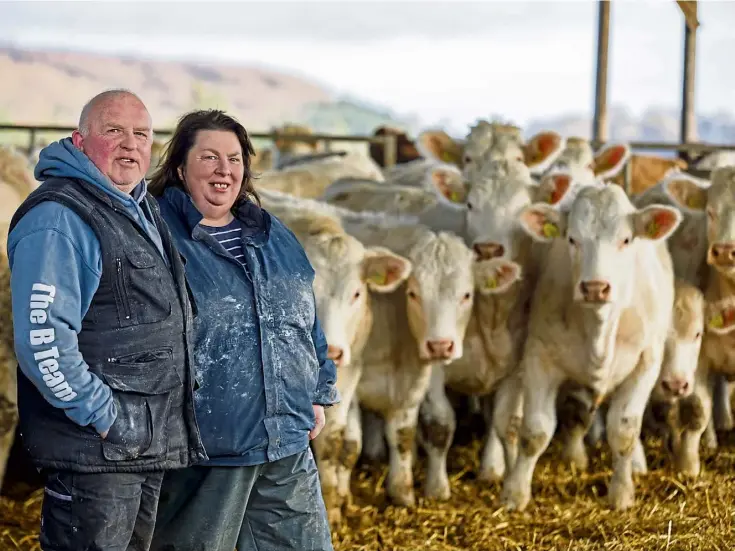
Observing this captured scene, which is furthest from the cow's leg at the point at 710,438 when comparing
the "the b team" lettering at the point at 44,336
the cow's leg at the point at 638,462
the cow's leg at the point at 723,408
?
the "the b team" lettering at the point at 44,336

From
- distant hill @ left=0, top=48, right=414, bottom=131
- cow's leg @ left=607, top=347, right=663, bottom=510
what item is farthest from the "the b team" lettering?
distant hill @ left=0, top=48, right=414, bottom=131

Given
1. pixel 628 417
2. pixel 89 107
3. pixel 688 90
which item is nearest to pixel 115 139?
pixel 89 107

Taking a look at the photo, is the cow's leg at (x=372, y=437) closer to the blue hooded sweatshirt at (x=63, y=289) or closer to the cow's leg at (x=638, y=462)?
the cow's leg at (x=638, y=462)

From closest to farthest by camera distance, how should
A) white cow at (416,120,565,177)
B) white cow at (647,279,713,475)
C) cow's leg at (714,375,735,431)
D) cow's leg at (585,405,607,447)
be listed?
white cow at (647,279,713,475)
cow's leg at (585,405,607,447)
cow's leg at (714,375,735,431)
white cow at (416,120,565,177)

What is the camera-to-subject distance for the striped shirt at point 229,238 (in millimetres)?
3090

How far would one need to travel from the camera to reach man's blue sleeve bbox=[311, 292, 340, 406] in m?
3.28

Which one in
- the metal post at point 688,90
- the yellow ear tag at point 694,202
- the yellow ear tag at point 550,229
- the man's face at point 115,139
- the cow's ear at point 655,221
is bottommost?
the yellow ear tag at point 550,229

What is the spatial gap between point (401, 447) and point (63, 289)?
11.7 ft

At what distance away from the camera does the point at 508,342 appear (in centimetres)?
600

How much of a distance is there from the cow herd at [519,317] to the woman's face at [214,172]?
5.83ft

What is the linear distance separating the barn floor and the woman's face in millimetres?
2237

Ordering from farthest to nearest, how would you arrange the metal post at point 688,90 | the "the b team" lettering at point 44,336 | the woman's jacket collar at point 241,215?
the metal post at point 688,90
the woman's jacket collar at point 241,215
the "the b team" lettering at point 44,336

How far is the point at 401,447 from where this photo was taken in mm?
5762

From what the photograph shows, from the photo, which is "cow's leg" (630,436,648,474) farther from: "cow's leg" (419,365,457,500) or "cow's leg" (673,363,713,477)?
"cow's leg" (419,365,457,500)
